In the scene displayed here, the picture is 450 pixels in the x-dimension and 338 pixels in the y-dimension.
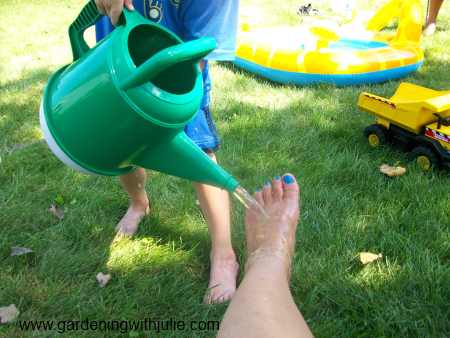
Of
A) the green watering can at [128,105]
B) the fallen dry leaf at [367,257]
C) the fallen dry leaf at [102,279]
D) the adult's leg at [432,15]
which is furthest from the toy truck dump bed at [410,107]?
the adult's leg at [432,15]

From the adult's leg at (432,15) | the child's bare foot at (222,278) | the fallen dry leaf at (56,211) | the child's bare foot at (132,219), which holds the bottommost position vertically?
the adult's leg at (432,15)

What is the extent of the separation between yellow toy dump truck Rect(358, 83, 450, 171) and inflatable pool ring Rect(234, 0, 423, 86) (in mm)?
662

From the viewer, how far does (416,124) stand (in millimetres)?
2148

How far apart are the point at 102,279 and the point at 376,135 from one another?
145 centimetres

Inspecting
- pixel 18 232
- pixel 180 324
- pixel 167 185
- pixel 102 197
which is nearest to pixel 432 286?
pixel 180 324

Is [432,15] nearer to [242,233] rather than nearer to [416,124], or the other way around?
[416,124]

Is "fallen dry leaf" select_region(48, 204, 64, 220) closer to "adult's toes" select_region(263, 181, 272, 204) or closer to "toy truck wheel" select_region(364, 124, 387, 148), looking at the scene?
"adult's toes" select_region(263, 181, 272, 204)

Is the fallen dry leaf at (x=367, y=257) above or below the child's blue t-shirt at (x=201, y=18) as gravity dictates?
below

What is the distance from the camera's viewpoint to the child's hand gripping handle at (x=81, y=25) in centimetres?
112

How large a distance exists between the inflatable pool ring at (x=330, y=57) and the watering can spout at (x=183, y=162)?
2.08 metres

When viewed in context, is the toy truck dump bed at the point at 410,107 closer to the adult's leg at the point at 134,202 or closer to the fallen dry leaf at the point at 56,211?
the adult's leg at the point at 134,202

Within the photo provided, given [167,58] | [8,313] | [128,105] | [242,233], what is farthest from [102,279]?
[167,58]

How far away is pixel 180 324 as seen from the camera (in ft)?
4.49

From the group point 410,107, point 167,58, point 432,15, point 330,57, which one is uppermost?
point 167,58
